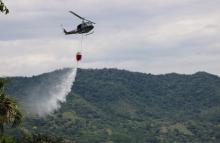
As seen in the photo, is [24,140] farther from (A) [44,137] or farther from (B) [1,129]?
(B) [1,129]

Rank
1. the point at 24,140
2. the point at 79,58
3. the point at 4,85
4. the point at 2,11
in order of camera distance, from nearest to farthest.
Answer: the point at 2,11
the point at 4,85
the point at 79,58
the point at 24,140

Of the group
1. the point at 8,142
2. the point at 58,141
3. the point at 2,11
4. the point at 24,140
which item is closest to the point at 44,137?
the point at 58,141

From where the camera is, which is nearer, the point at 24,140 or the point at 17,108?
the point at 17,108

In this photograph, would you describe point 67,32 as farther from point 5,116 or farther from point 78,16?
point 5,116

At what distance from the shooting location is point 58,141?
354ft

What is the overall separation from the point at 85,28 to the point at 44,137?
28950 millimetres

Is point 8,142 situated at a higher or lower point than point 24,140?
higher

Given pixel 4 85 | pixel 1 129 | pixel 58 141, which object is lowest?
pixel 58 141

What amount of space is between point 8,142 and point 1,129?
5.60 m

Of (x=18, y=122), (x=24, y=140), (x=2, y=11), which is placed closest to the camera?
(x=2, y=11)

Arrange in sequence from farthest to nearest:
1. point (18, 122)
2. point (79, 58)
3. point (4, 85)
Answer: point (79, 58) < point (18, 122) < point (4, 85)

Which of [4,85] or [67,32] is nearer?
[4,85]

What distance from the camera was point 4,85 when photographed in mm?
51375

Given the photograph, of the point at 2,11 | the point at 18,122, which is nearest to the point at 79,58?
the point at 18,122
